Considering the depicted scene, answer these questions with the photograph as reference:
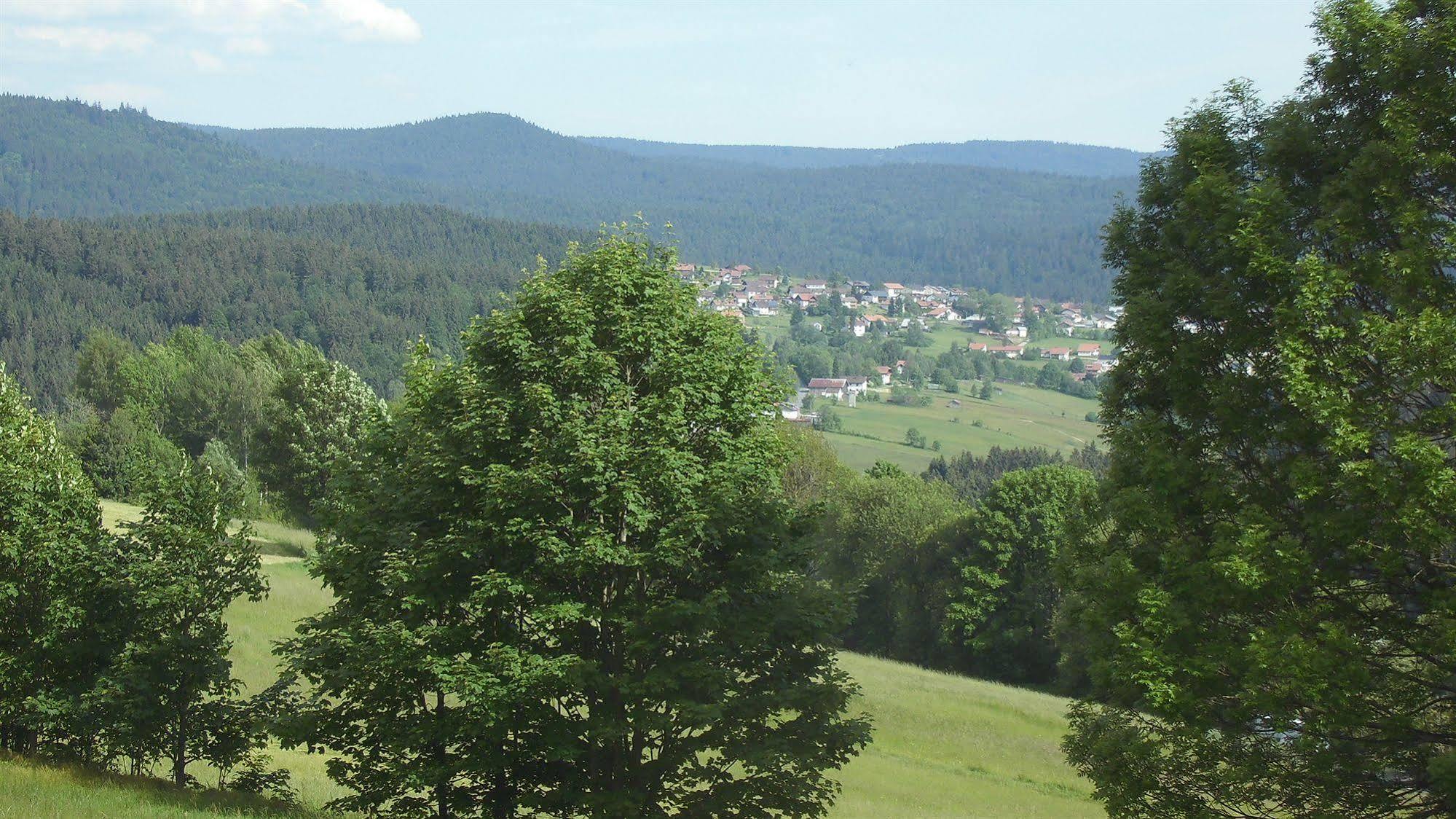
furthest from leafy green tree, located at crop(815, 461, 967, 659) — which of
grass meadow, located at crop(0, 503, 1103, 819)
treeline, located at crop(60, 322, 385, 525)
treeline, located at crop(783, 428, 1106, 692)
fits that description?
treeline, located at crop(60, 322, 385, 525)

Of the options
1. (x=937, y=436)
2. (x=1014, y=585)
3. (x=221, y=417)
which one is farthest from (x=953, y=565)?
(x=937, y=436)

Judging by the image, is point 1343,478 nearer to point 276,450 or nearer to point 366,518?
point 366,518

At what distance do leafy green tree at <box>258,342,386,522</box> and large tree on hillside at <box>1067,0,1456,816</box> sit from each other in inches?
1911

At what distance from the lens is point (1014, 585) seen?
65062 mm

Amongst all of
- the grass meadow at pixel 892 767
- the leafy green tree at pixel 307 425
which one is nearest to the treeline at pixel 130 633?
A: the grass meadow at pixel 892 767

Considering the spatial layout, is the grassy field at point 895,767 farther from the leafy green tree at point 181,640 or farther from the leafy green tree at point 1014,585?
the leafy green tree at point 1014,585

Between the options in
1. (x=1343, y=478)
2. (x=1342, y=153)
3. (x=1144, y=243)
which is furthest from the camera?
(x=1144, y=243)

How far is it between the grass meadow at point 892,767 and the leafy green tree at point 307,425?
8.72 meters

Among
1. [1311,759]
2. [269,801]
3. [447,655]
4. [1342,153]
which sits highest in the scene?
[1342,153]

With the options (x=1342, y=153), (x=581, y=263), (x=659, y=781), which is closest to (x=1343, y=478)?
(x=1342, y=153)

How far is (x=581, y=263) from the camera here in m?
18.6

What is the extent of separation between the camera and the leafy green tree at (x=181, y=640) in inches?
730

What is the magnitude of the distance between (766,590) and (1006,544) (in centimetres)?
4955

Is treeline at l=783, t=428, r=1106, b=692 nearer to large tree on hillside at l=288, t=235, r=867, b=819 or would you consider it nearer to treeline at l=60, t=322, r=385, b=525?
treeline at l=60, t=322, r=385, b=525
